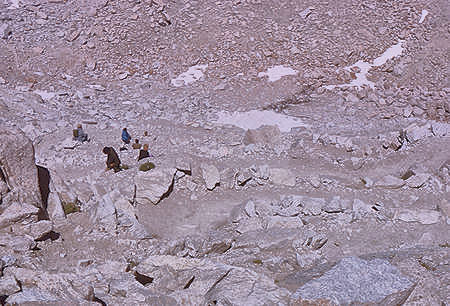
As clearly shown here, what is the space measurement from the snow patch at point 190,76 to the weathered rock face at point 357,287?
20.1 meters

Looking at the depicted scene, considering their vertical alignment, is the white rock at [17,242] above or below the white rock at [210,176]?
above

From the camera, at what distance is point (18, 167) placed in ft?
45.6

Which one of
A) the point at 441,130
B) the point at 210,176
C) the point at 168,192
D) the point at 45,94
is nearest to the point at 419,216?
the point at 210,176

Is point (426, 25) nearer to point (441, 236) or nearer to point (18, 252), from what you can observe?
point (441, 236)

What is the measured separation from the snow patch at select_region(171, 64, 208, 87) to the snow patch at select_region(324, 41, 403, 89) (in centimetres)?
775

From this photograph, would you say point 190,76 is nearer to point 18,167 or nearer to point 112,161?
point 112,161

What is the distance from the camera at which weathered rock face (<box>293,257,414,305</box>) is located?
860 centimetres

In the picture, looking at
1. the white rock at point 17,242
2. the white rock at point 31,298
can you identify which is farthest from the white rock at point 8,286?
the white rock at point 17,242

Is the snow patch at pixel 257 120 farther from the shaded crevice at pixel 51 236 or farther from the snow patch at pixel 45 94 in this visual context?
the shaded crevice at pixel 51 236

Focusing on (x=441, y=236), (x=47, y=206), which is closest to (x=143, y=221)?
(x=47, y=206)

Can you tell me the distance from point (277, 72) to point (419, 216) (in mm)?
15058

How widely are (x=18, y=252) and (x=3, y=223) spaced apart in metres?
1.23

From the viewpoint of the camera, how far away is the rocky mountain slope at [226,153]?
10.4m

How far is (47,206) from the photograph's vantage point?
1445 cm
